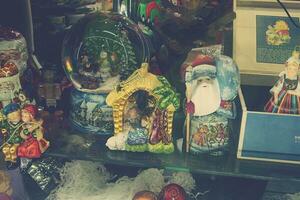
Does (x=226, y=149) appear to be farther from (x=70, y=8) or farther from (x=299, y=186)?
(x=70, y=8)

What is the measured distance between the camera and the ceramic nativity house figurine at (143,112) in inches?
40.5

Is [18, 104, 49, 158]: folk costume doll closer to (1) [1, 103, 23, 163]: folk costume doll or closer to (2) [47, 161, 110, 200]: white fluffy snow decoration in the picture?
(1) [1, 103, 23, 163]: folk costume doll

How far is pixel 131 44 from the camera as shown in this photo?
1159 millimetres

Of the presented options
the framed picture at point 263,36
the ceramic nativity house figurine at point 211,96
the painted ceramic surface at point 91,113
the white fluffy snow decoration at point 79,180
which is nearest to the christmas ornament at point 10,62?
the painted ceramic surface at point 91,113

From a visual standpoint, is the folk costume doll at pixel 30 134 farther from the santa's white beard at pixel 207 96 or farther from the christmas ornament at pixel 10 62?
the santa's white beard at pixel 207 96

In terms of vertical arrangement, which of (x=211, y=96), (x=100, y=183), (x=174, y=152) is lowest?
(x=100, y=183)

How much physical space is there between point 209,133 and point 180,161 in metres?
0.09

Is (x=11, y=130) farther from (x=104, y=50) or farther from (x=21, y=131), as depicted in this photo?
(x=104, y=50)

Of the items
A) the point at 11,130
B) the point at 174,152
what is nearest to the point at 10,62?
the point at 11,130

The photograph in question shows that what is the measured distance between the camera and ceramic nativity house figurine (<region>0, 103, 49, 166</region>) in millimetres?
1050

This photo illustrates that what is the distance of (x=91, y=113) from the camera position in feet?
3.72

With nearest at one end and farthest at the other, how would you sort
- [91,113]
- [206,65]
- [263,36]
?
[206,65] < [91,113] < [263,36]

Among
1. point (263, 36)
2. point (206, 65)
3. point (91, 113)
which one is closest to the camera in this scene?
point (206, 65)

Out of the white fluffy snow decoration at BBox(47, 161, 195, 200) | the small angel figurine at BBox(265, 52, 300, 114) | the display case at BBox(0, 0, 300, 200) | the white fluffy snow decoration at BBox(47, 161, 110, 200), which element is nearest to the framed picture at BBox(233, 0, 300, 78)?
the display case at BBox(0, 0, 300, 200)
